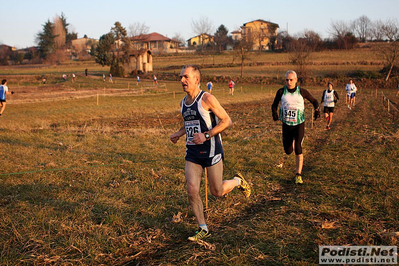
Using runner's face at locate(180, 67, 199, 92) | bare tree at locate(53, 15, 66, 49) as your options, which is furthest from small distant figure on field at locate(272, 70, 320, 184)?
bare tree at locate(53, 15, 66, 49)

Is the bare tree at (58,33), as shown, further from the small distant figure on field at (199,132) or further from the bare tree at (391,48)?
the small distant figure on field at (199,132)

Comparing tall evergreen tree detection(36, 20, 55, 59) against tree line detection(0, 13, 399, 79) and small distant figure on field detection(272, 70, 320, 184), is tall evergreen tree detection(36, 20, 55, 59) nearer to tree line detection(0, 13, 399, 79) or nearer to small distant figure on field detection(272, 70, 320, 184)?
tree line detection(0, 13, 399, 79)

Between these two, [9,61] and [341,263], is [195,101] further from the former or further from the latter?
[9,61]

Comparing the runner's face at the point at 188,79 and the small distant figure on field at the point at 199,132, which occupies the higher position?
the runner's face at the point at 188,79

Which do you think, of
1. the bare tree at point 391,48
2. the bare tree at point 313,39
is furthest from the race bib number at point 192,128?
the bare tree at point 313,39

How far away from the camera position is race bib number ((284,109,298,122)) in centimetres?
748

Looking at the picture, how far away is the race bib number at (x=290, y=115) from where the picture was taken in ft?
24.6

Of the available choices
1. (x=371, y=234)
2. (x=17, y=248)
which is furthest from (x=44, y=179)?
(x=371, y=234)

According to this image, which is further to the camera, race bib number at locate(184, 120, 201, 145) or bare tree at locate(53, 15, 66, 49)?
bare tree at locate(53, 15, 66, 49)

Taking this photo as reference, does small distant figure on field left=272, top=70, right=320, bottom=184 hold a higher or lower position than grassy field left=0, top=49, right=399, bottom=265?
higher

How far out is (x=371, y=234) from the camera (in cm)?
469

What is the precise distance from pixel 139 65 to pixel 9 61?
54.2 m

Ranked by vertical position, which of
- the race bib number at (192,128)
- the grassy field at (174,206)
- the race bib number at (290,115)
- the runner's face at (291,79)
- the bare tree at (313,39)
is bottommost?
the grassy field at (174,206)

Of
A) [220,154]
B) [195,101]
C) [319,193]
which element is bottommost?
[319,193]
